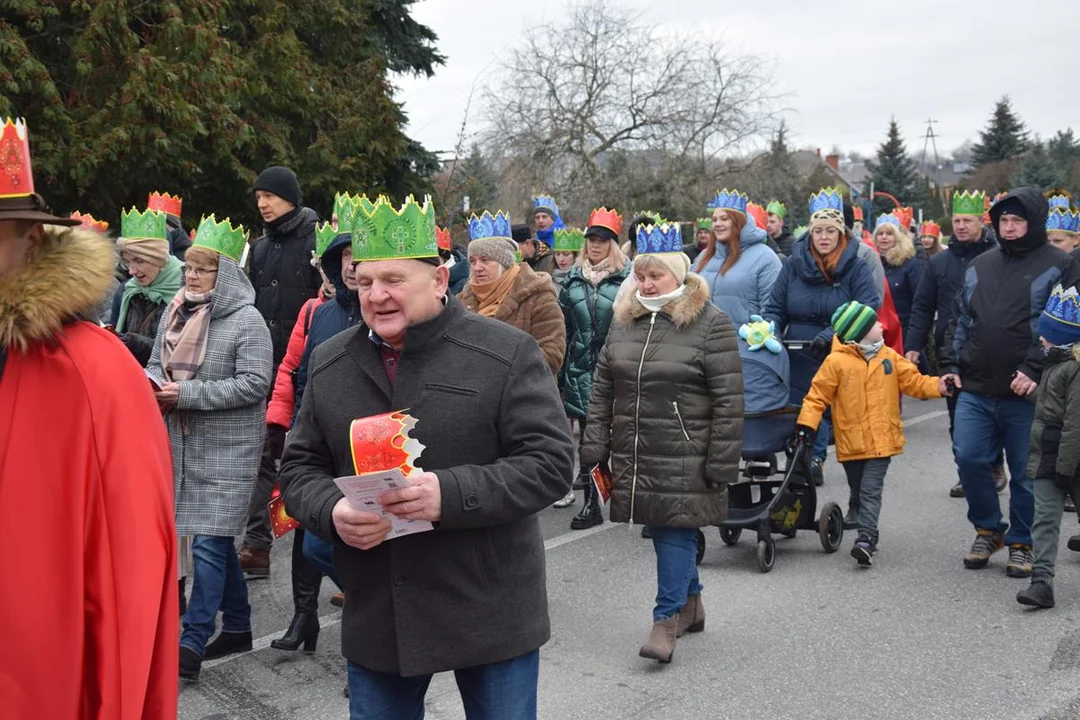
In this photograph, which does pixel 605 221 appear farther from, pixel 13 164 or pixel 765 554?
pixel 13 164

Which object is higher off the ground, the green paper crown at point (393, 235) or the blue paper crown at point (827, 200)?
the blue paper crown at point (827, 200)

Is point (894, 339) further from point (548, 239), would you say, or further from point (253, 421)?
point (253, 421)

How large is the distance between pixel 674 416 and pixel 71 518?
12.4 ft

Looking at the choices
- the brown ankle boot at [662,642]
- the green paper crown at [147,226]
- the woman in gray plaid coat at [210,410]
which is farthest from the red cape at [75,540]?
the green paper crown at [147,226]

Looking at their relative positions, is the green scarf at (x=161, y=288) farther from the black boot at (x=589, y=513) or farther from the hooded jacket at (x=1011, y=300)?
the hooded jacket at (x=1011, y=300)

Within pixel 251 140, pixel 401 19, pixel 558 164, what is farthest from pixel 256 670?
pixel 558 164

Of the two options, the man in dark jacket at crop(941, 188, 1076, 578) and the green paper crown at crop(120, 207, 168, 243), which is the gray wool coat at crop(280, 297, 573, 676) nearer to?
the green paper crown at crop(120, 207, 168, 243)

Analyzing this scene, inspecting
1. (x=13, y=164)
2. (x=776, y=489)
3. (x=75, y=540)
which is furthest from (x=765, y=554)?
(x=13, y=164)

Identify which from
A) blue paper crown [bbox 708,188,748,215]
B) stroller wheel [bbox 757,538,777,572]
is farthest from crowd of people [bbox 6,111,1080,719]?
stroller wheel [bbox 757,538,777,572]

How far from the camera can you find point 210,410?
5871 mm

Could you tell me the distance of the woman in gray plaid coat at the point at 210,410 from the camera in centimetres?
580

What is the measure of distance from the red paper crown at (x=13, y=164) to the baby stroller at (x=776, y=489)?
5.46 m

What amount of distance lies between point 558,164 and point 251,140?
2201cm

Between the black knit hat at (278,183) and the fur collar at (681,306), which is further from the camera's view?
the black knit hat at (278,183)
